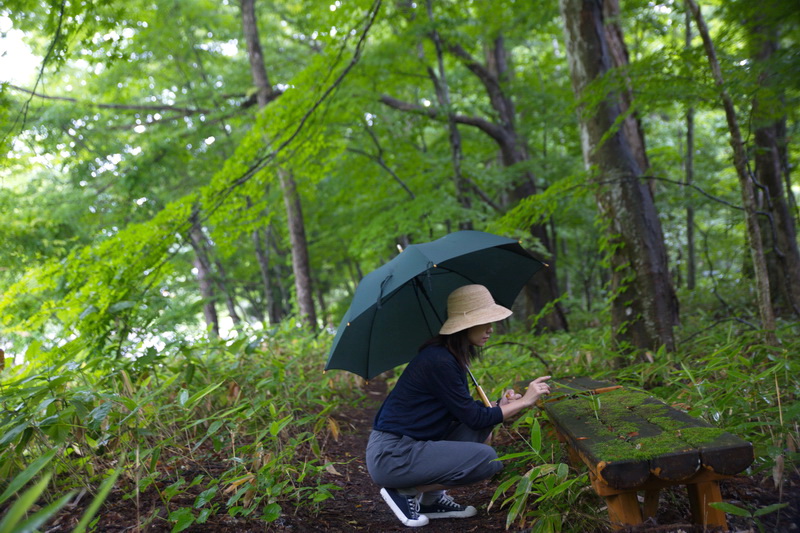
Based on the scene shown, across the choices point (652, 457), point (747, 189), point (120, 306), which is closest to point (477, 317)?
point (652, 457)

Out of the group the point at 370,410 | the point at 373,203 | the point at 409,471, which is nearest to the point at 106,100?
the point at 373,203

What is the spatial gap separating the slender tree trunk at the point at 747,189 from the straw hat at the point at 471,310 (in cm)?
→ 238

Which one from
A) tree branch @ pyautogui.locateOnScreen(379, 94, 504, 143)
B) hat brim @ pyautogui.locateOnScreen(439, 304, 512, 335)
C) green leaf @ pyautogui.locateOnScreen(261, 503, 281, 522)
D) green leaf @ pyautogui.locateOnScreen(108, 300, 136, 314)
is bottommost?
green leaf @ pyautogui.locateOnScreen(261, 503, 281, 522)

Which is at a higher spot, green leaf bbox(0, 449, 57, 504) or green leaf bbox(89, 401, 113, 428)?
green leaf bbox(0, 449, 57, 504)

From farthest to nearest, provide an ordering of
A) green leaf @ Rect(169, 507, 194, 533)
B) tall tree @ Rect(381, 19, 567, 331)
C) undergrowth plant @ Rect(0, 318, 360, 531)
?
tall tree @ Rect(381, 19, 567, 331) < undergrowth plant @ Rect(0, 318, 360, 531) < green leaf @ Rect(169, 507, 194, 533)

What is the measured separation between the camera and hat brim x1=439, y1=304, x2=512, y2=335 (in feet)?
9.36

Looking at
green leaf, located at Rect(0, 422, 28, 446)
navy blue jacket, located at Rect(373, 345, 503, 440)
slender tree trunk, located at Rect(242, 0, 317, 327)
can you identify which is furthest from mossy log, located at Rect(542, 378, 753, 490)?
slender tree trunk, located at Rect(242, 0, 317, 327)

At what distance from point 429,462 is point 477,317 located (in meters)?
0.84

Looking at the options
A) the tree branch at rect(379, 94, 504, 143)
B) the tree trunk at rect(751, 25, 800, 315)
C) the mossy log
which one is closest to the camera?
the mossy log

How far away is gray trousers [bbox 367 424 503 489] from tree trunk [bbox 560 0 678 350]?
2.43 metres

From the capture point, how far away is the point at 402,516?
299 centimetres

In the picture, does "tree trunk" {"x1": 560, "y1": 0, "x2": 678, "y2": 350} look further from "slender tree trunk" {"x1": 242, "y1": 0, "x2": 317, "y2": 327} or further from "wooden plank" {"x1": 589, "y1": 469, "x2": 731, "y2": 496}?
"slender tree trunk" {"x1": 242, "y1": 0, "x2": 317, "y2": 327}

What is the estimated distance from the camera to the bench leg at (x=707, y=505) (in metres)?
2.09

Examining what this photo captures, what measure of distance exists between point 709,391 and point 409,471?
7.01 feet
